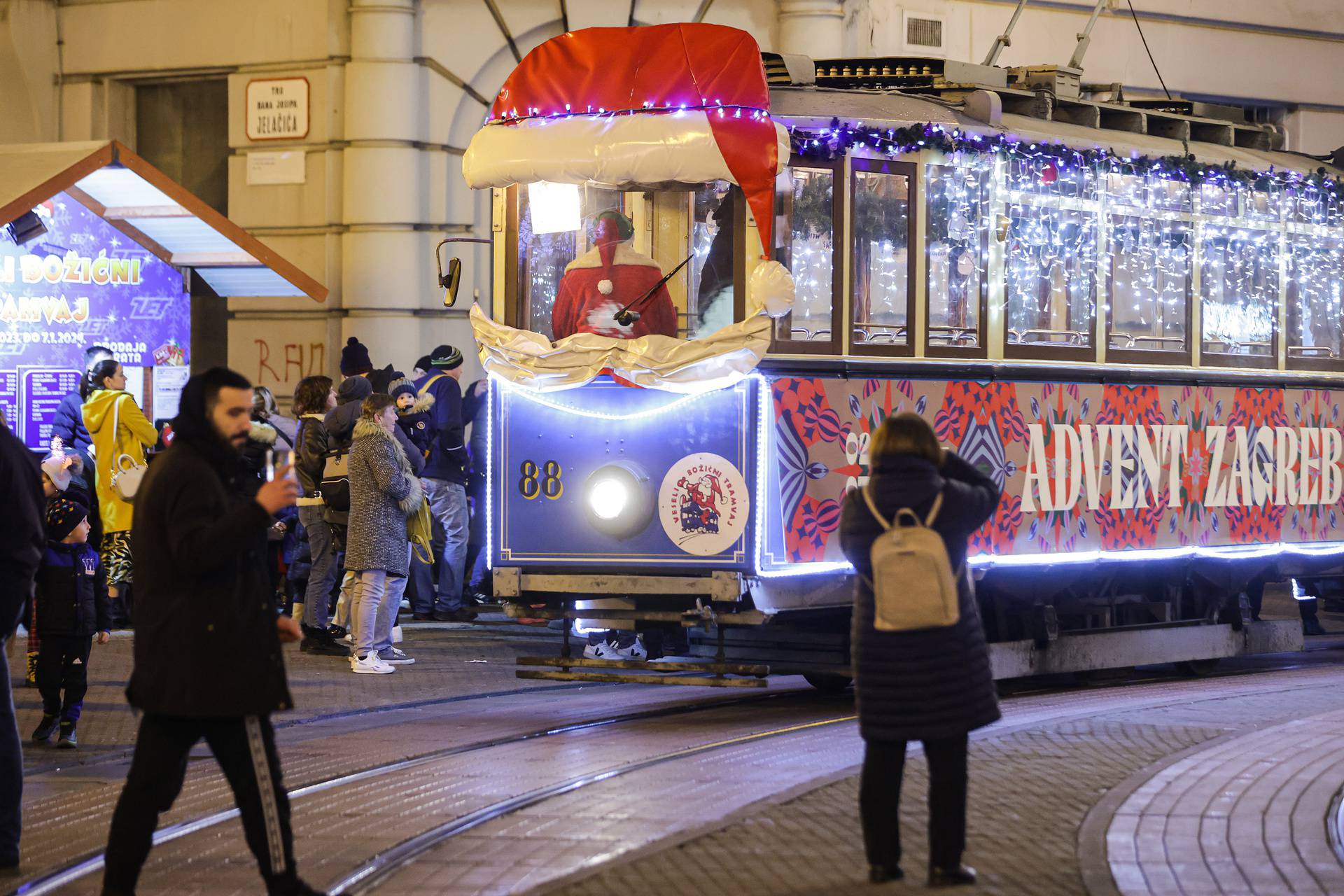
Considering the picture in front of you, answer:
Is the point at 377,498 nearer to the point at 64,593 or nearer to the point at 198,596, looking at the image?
the point at 64,593

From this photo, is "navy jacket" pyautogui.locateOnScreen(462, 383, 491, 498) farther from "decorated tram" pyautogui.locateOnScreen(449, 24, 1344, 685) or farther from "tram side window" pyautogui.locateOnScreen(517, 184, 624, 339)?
"tram side window" pyautogui.locateOnScreen(517, 184, 624, 339)

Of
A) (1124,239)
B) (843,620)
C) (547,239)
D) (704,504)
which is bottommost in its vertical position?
(843,620)

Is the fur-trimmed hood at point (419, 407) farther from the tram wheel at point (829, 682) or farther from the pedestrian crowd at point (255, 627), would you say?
the pedestrian crowd at point (255, 627)

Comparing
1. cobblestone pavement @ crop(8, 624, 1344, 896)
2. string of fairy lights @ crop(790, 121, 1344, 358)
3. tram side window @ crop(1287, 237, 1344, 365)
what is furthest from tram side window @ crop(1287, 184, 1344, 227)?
cobblestone pavement @ crop(8, 624, 1344, 896)

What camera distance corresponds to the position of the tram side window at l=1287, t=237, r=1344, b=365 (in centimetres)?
1430

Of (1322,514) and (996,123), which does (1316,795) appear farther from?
(1322,514)

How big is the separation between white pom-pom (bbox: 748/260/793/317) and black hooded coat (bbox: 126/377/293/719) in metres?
4.71

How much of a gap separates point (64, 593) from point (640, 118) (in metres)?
3.92

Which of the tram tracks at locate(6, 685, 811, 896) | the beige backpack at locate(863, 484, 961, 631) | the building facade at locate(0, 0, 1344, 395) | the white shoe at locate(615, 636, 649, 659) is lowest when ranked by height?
the tram tracks at locate(6, 685, 811, 896)

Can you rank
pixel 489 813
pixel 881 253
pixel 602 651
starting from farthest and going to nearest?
pixel 602 651 < pixel 881 253 < pixel 489 813

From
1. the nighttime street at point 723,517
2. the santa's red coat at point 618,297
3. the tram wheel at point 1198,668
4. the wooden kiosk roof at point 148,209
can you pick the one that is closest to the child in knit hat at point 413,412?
the nighttime street at point 723,517

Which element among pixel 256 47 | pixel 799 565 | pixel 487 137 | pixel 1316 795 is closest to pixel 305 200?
pixel 256 47

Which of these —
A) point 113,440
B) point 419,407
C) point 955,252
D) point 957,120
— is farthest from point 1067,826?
point 113,440

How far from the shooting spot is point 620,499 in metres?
10.7
